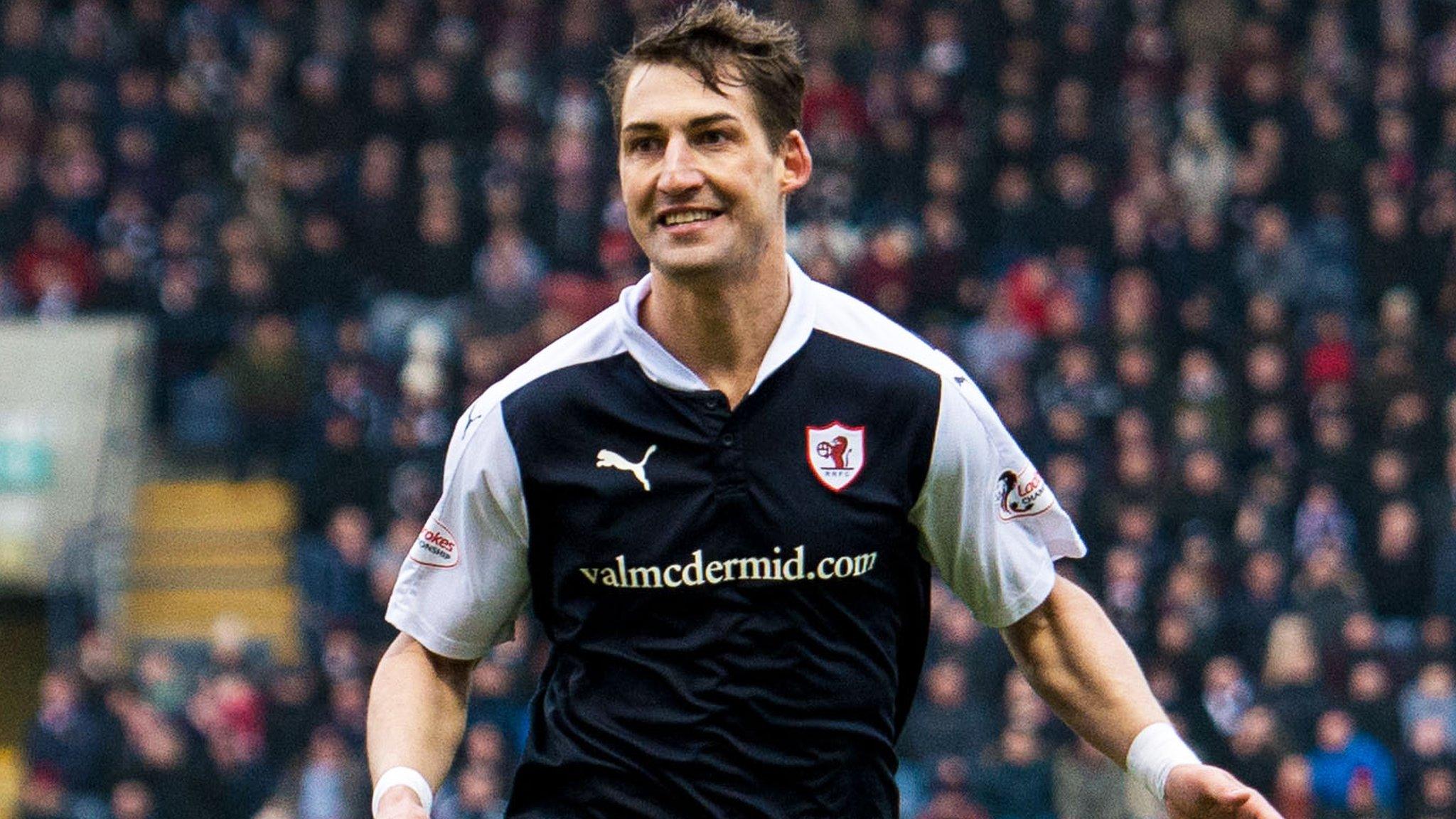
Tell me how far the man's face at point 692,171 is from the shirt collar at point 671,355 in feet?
0.55

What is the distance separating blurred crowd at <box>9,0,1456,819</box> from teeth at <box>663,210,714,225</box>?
810 cm

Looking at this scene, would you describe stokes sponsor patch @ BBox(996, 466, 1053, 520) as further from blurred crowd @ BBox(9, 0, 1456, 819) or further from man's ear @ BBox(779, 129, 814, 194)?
blurred crowd @ BBox(9, 0, 1456, 819)

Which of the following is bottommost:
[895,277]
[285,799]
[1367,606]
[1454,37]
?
[285,799]

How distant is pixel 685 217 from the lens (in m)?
4.13

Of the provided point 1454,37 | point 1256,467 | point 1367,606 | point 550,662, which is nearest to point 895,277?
point 1256,467

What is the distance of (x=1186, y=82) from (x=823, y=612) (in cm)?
1405

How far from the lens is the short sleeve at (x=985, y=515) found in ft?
14.2

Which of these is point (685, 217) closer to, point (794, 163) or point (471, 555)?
point (794, 163)

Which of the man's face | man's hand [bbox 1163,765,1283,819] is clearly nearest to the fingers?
man's hand [bbox 1163,765,1283,819]

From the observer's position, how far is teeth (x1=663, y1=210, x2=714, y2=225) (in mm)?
4125

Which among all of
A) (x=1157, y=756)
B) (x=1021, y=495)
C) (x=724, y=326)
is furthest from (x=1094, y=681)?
(x=724, y=326)

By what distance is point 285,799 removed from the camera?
43.8 feet

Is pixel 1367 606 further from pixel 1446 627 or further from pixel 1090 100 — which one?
pixel 1090 100

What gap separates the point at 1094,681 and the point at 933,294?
11.6m
